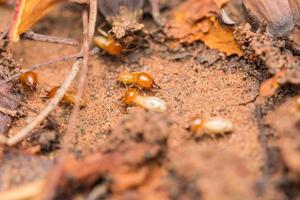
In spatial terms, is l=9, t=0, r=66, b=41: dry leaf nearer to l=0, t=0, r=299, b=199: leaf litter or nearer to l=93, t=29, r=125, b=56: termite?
l=93, t=29, r=125, b=56: termite

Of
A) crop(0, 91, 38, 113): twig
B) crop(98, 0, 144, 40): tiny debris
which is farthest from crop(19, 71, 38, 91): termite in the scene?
crop(98, 0, 144, 40): tiny debris

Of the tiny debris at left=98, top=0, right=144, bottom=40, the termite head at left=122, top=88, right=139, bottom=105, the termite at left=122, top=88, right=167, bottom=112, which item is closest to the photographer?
the termite at left=122, top=88, right=167, bottom=112

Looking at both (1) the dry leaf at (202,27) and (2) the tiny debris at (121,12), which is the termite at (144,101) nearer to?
(2) the tiny debris at (121,12)

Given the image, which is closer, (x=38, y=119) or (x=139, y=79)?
(x=38, y=119)

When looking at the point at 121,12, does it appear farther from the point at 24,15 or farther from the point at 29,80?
the point at 29,80

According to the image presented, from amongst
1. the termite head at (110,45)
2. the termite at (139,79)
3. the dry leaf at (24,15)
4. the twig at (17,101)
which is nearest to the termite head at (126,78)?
the termite at (139,79)

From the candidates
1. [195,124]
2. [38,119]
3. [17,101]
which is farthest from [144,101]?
[17,101]
